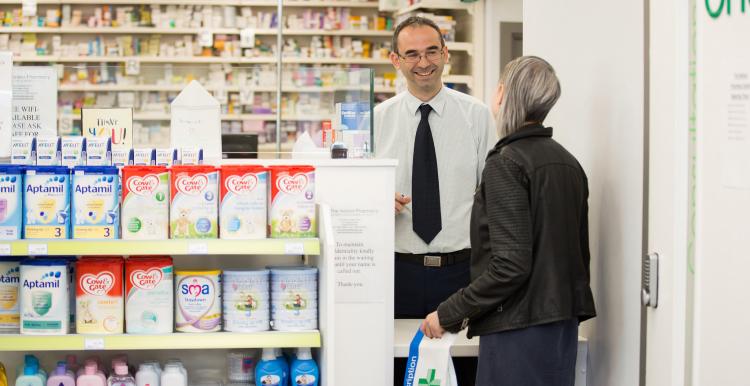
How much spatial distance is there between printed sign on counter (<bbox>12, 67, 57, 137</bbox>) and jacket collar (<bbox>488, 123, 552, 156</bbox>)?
170cm

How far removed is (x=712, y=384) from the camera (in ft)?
7.07

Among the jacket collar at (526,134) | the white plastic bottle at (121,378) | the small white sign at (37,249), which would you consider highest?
the jacket collar at (526,134)

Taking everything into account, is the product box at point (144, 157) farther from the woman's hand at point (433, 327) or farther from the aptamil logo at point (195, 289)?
the woman's hand at point (433, 327)

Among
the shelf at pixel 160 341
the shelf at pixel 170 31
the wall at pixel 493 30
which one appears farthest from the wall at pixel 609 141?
the shelf at pixel 170 31

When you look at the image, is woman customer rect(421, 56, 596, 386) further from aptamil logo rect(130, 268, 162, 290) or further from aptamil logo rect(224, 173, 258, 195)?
aptamil logo rect(130, 268, 162, 290)

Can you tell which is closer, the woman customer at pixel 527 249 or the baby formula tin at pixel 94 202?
the woman customer at pixel 527 249

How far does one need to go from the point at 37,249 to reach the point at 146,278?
35 centimetres

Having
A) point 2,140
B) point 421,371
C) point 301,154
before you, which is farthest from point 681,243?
point 2,140

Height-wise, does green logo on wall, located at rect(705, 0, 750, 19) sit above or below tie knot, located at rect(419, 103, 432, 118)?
above

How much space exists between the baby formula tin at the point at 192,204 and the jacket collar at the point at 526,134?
3.05 ft

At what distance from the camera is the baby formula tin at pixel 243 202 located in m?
2.84

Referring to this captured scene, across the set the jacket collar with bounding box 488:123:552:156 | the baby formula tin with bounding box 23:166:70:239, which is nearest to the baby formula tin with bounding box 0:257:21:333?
the baby formula tin with bounding box 23:166:70:239

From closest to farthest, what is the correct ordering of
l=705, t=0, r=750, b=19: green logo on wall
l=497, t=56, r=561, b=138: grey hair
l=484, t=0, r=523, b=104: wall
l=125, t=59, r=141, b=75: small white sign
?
l=705, t=0, r=750, b=19: green logo on wall < l=497, t=56, r=561, b=138: grey hair < l=125, t=59, r=141, b=75: small white sign < l=484, t=0, r=523, b=104: wall

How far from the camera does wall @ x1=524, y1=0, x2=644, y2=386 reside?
9.03 feet
